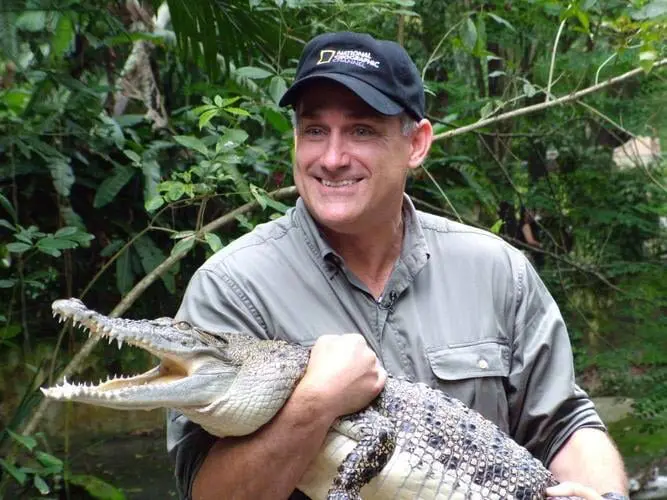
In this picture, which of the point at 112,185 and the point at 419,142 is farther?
the point at 112,185

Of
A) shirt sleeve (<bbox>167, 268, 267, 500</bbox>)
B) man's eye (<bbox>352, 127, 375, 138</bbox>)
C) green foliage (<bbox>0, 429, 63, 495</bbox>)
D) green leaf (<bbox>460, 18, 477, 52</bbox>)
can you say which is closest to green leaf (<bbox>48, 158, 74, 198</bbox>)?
green foliage (<bbox>0, 429, 63, 495</bbox>)

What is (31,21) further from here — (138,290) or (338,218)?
(338,218)

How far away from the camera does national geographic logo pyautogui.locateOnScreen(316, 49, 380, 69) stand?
233 cm

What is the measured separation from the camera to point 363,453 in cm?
203

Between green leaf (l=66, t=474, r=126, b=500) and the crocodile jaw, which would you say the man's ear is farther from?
green leaf (l=66, t=474, r=126, b=500)

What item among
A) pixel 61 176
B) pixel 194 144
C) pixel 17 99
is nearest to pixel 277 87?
pixel 194 144

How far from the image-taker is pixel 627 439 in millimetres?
5391

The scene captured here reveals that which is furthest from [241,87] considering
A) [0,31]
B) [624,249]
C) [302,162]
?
[624,249]

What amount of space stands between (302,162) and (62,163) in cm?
206

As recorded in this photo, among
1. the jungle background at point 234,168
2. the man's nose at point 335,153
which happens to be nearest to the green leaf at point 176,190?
the jungle background at point 234,168

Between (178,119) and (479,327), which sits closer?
(479,327)

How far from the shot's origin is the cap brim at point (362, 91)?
89.4 inches

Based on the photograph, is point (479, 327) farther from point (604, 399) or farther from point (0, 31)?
point (604, 399)

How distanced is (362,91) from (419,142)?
0.34 meters
